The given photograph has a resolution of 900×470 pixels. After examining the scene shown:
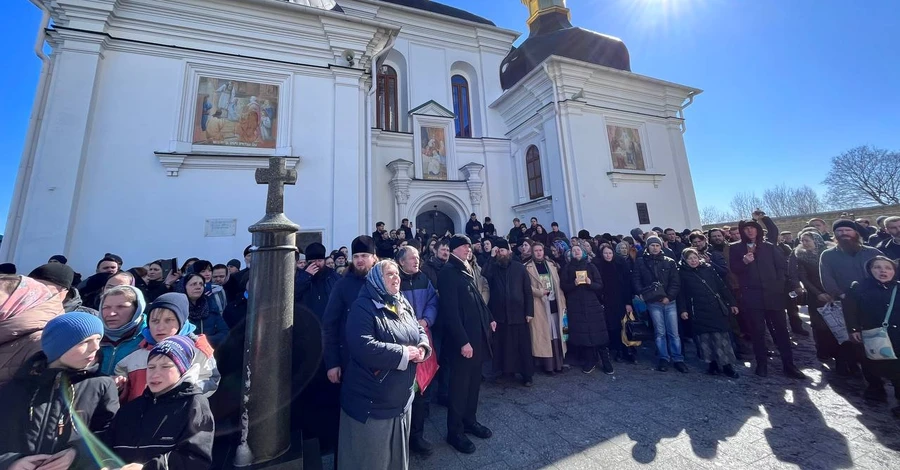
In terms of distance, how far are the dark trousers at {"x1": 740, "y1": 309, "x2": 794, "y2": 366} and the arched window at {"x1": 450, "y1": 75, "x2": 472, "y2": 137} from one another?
12022 millimetres

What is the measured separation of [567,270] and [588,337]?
94 cm

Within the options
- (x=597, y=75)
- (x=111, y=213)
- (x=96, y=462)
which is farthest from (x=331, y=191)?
(x=597, y=75)

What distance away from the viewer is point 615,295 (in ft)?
16.5

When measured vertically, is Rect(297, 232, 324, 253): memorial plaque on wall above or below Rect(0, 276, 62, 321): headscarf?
above

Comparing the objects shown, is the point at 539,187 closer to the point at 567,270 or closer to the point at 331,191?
the point at 331,191

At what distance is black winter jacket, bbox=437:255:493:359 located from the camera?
3.02 meters

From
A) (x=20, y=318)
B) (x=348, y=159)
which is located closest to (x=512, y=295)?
(x=20, y=318)

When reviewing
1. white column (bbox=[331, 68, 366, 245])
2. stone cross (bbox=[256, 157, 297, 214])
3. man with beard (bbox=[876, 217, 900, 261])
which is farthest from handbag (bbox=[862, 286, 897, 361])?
white column (bbox=[331, 68, 366, 245])

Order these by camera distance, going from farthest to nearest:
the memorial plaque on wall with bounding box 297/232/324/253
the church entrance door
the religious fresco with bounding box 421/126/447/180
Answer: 1. the church entrance door
2. the religious fresco with bounding box 421/126/447/180
3. the memorial plaque on wall with bounding box 297/232/324/253

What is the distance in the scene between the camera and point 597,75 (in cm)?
1259

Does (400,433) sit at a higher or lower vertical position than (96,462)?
lower

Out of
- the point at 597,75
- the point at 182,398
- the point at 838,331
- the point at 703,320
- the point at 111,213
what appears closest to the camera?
the point at 182,398

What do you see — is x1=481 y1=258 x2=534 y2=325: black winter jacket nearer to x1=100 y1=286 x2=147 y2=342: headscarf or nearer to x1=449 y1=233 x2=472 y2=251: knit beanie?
x1=449 y1=233 x2=472 y2=251: knit beanie

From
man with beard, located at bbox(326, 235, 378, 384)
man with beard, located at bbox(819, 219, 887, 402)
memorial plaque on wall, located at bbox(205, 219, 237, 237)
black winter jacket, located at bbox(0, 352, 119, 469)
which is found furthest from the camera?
memorial plaque on wall, located at bbox(205, 219, 237, 237)
